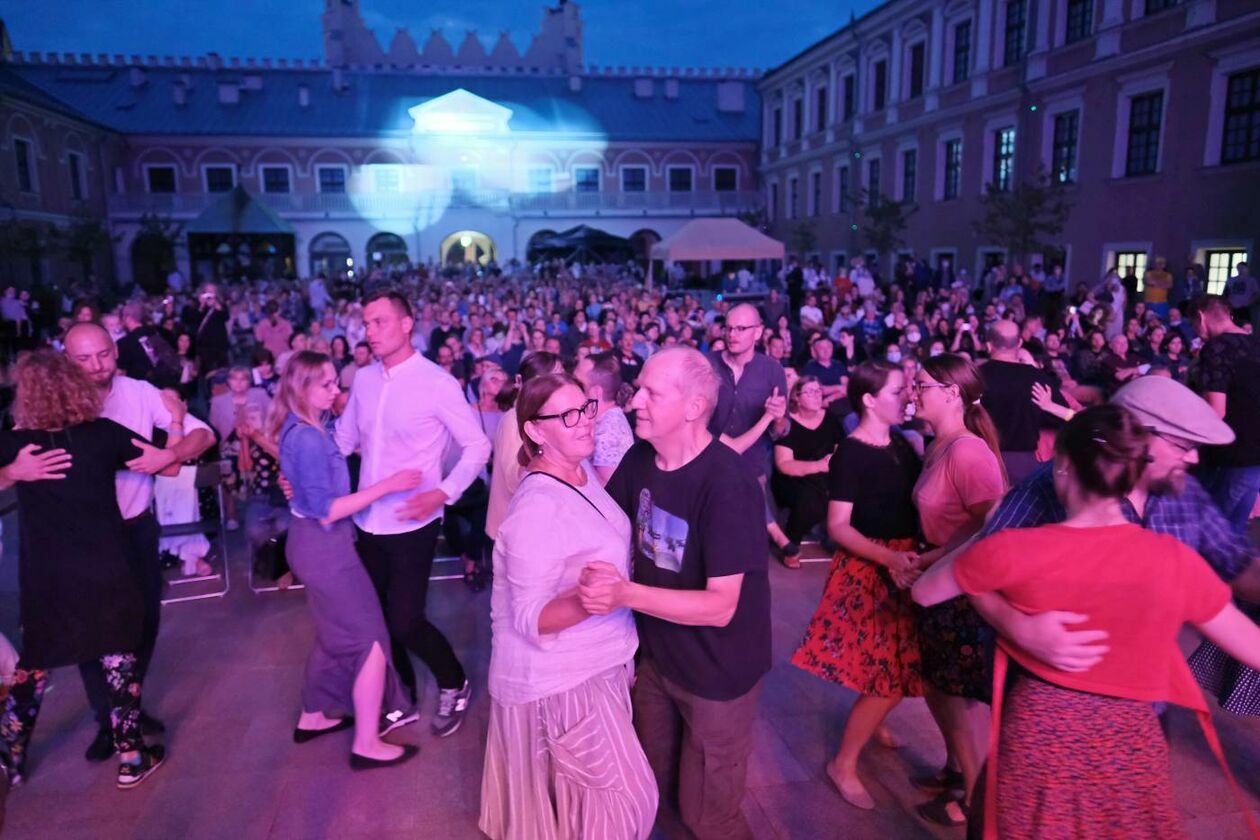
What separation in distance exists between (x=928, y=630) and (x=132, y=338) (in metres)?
8.53


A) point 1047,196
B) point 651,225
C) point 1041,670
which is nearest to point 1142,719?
point 1041,670

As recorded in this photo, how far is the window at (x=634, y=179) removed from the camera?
141 ft

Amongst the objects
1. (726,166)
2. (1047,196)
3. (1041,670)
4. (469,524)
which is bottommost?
(469,524)

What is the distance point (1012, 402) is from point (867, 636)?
249 cm

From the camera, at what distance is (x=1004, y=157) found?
75.2 ft

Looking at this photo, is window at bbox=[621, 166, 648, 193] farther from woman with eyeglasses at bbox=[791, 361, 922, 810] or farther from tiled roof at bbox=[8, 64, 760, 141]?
woman with eyeglasses at bbox=[791, 361, 922, 810]

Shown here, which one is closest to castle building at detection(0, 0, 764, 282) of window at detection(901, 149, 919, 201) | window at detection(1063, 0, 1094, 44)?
window at detection(901, 149, 919, 201)

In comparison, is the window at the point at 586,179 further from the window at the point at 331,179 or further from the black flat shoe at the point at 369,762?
the black flat shoe at the point at 369,762

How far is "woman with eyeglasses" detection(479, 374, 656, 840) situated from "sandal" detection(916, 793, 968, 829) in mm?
1386

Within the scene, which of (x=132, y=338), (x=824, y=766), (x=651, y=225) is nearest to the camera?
(x=824, y=766)

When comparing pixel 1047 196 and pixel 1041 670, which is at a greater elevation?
pixel 1047 196

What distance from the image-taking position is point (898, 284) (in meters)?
21.2

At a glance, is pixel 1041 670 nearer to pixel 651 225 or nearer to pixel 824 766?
pixel 824 766

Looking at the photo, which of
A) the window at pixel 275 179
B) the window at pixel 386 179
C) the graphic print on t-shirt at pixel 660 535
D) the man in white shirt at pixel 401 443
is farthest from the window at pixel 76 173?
the graphic print on t-shirt at pixel 660 535
